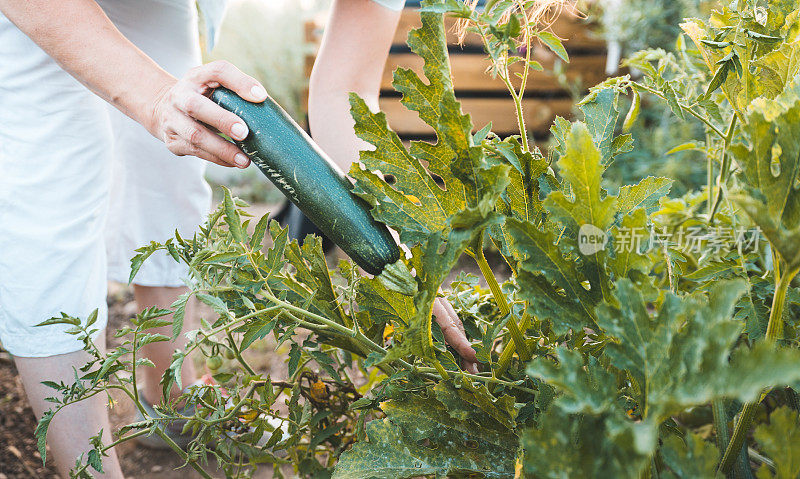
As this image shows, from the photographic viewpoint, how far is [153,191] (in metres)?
1.67

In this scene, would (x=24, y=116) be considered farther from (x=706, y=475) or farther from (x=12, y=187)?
(x=706, y=475)

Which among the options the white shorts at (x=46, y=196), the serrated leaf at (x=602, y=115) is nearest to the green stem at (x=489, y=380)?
the serrated leaf at (x=602, y=115)

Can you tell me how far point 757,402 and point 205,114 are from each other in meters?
0.80

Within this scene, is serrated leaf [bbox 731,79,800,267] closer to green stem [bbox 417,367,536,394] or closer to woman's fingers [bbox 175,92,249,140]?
green stem [bbox 417,367,536,394]

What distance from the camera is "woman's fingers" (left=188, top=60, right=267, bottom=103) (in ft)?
2.95

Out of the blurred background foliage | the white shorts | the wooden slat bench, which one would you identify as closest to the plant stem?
the blurred background foliage

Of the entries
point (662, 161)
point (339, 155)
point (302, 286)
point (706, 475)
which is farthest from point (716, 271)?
point (662, 161)

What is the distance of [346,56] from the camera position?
4.50 ft

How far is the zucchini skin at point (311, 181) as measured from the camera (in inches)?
33.2

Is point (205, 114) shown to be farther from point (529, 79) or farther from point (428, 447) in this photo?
point (529, 79)

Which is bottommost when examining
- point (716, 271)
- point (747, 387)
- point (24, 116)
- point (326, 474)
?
point (326, 474)

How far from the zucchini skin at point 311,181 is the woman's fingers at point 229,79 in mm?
10

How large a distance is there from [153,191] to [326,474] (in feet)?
3.29

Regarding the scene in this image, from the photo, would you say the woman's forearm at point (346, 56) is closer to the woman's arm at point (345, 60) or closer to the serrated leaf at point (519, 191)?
the woman's arm at point (345, 60)
